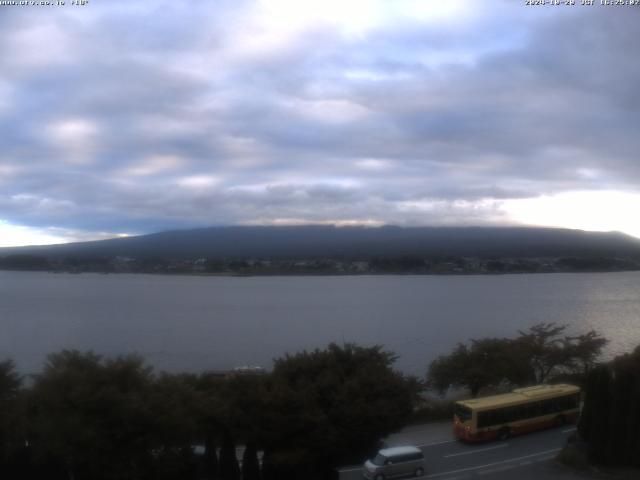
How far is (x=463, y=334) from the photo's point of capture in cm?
4053

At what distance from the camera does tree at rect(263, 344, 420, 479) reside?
11484 mm

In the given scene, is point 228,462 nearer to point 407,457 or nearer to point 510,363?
point 407,457

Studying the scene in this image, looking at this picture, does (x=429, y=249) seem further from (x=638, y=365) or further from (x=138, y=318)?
(x=638, y=365)

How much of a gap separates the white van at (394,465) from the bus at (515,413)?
2645 mm

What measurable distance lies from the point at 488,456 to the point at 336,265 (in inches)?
3730

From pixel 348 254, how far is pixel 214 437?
4481 inches

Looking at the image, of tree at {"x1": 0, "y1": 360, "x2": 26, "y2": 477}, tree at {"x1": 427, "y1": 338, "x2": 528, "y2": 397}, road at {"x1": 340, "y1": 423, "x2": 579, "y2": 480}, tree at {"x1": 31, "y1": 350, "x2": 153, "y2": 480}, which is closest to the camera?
tree at {"x1": 31, "y1": 350, "x2": 153, "y2": 480}

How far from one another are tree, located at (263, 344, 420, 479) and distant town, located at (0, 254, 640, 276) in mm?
90670

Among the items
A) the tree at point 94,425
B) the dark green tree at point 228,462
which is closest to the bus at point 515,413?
the dark green tree at point 228,462

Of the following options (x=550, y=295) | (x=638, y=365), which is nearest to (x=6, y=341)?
(x=638, y=365)

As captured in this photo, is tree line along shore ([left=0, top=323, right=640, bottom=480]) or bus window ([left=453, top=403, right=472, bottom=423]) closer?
tree line along shore ([left=0, top=323, right=640, bottom=480])

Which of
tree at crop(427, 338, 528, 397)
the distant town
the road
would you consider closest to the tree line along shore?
the road

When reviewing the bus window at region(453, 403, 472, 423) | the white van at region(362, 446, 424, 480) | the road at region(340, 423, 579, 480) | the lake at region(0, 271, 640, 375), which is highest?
the bus window at region(453, 403, 472, 423)

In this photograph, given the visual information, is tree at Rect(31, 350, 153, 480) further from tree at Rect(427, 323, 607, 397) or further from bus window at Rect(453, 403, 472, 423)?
tree at Rect(427, 323, 607, 397)
